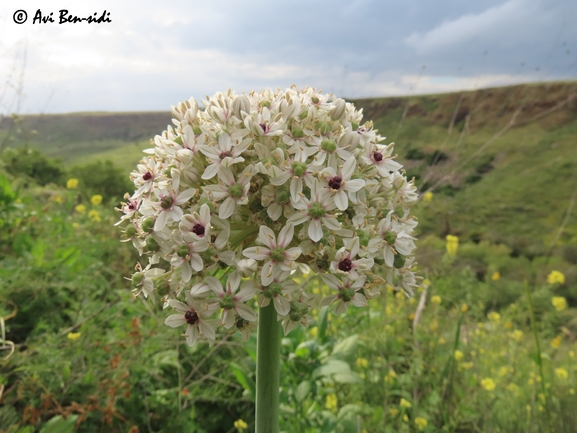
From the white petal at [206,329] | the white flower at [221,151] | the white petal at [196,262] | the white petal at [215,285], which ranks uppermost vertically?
the white flower at [221,151]

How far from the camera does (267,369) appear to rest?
119 cm

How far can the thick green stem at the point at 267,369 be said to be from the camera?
46.6 inches

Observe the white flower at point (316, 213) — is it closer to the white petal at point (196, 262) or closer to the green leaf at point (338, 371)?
the white petal at point (196, 262)

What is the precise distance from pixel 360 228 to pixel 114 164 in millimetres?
11018

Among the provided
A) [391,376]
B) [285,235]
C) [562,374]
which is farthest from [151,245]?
[562,374]

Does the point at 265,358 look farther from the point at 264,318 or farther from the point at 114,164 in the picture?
the point at 114,164

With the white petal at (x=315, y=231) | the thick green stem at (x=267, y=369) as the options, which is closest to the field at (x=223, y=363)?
the thick green stem at (x=267, y=369)

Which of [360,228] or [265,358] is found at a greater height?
[360,228]

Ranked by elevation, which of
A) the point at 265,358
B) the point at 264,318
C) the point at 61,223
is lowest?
the point at 61,223

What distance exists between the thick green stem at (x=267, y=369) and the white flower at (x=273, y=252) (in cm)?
18

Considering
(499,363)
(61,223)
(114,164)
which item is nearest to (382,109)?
(499,363)

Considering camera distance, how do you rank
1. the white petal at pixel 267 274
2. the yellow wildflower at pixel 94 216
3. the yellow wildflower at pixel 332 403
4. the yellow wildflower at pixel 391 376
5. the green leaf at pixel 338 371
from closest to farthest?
the white petal at pixel 267 274, the green leaf at pixel 338 371, the yellow wildflower at pixel 332 403, the yellow wildflower at pixel 391 376, the yellow wildflower at pixel 94 216

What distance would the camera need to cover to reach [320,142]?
120 cm

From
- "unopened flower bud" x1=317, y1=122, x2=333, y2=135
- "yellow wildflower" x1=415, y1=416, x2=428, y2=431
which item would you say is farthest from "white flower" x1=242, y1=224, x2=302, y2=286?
"yellow wildflower" x1=415, y1=416, x2=428, y2=431
